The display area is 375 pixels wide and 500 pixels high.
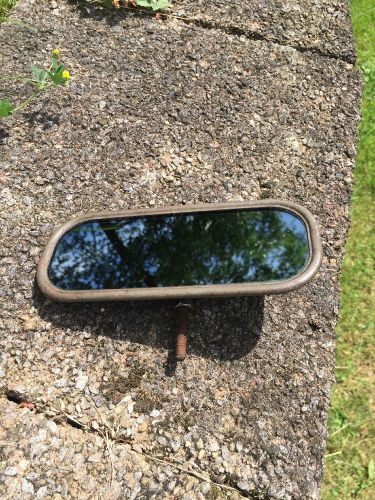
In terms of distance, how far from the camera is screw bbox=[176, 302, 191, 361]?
225cm

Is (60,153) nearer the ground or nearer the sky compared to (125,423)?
nearer the sky

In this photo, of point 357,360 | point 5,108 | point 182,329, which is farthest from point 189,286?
point 357,360

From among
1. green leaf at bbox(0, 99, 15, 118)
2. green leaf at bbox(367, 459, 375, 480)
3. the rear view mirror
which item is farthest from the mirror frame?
green leaf at bbox(367, 459, 375, 480)

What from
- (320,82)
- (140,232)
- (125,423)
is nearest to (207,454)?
(125,423)

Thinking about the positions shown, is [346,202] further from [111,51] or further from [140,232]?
[111,51]

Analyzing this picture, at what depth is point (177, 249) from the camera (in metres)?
2.50

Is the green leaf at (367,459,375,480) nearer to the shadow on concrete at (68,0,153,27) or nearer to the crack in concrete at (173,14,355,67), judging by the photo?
the crack in concrete at (173,14,355,67)

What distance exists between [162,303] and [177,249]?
0.28 metres

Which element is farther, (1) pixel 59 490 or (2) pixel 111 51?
(2) pixel 111 51

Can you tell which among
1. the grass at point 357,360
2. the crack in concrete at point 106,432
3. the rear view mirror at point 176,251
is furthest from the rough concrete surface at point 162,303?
the grass at point 357,360

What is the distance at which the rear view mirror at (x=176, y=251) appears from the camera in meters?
2.30

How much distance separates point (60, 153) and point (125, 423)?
147cm

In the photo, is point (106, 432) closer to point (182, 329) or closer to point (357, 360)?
point (182, 329)

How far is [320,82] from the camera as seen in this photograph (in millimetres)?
3295
